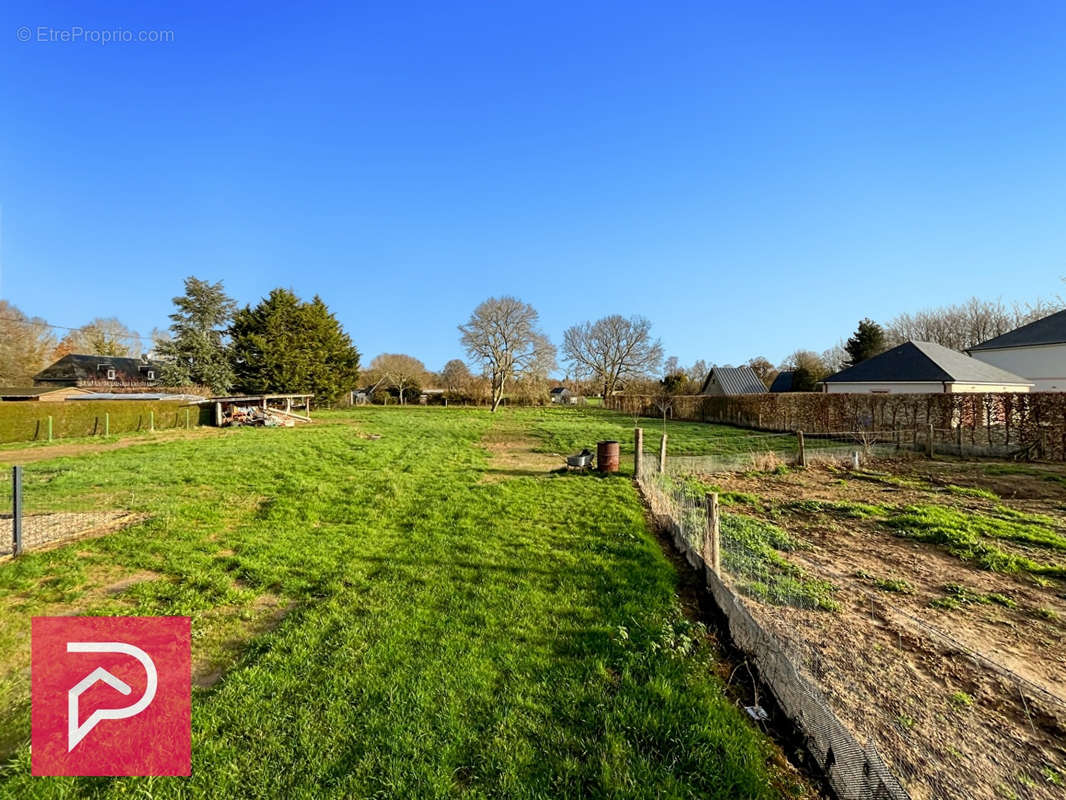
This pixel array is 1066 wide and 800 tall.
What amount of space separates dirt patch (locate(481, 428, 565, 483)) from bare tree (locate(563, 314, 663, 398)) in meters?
33.1

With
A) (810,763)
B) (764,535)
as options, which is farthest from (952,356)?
(810,763)

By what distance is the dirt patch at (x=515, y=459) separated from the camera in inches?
422

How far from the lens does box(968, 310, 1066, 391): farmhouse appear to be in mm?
24953

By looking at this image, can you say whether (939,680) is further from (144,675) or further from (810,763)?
(144,675)

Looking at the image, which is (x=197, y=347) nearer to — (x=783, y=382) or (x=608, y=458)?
(x=608, y=458)

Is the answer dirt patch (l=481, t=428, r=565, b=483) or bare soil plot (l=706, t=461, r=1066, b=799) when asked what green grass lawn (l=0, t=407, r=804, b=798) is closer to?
bare soil plot (l=706, t=461, r=1066, b=799)

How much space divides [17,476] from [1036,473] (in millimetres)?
19211

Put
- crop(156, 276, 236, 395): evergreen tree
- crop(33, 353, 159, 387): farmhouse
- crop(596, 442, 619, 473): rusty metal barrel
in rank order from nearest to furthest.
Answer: crop(596, 442, 619, 473): rusty metal barrel, crop(156, 276, 236, 395): evergreen tree, crop(33, 353, 159, 387): farmhouse

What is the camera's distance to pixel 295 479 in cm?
921

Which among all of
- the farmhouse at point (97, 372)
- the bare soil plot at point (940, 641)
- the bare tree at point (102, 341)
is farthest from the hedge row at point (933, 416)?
the bare tree at point (102, 341)

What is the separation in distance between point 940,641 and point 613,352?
4802 centimetres

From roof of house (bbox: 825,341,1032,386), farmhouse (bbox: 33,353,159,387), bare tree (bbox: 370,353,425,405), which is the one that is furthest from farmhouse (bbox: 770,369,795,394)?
farmhouse (bbox: 33,353,159,387)

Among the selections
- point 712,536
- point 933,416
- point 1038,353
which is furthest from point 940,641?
point 1038,353

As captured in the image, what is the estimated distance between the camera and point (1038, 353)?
84.2 ft
